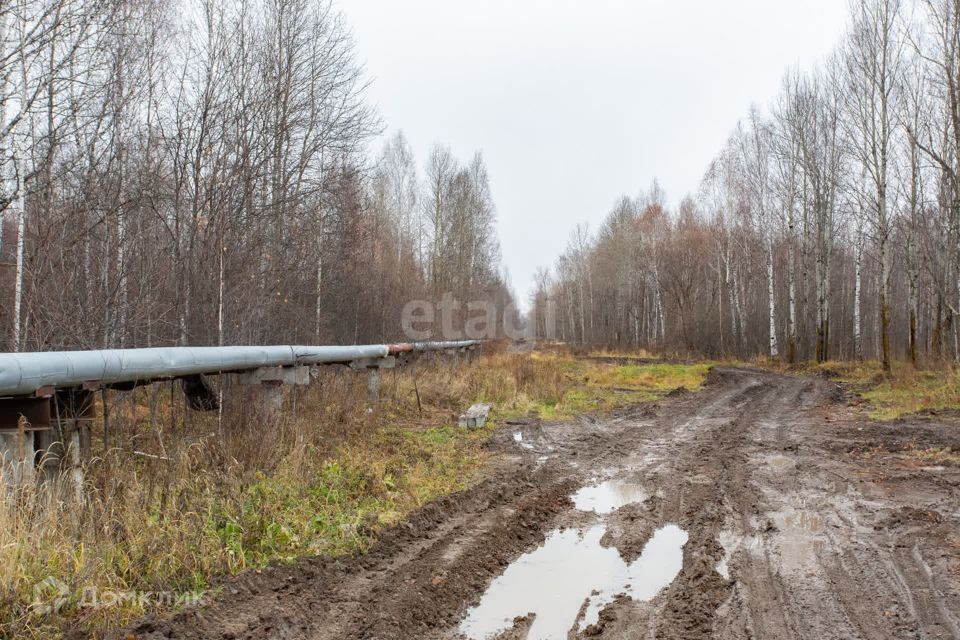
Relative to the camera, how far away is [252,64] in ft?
39.4

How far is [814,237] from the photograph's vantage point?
3111 cm

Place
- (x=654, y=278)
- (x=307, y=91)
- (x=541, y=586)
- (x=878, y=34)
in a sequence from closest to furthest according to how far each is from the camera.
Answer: (x=541, y=586) < (x=307, y=91) < (x=878, y=34) < (x=654, y=278)

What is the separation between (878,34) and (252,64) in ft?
63.2

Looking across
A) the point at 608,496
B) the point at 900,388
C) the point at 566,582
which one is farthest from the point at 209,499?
the point at 900,388

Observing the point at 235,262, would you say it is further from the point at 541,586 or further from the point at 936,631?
the point at 936,631

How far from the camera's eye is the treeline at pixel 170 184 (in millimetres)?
7430

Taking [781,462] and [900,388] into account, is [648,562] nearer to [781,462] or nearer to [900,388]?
[781,462]

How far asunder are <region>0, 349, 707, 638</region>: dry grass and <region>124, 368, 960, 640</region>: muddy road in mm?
375

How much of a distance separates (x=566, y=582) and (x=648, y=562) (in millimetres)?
768

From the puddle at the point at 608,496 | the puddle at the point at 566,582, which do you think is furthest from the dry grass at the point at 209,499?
the puddle at the point at 608,496

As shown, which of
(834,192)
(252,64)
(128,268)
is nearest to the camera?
(128,268)

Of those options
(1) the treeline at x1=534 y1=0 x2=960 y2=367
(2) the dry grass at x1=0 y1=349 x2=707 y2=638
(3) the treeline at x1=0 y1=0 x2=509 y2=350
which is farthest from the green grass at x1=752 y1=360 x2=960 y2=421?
(3) the treeline at x1=0 y1=0 x2=509 y2=350

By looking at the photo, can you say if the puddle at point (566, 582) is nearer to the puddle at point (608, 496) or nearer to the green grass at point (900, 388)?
the puddle at point (608, 496)

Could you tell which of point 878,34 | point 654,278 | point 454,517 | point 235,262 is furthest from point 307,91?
point 654,278
